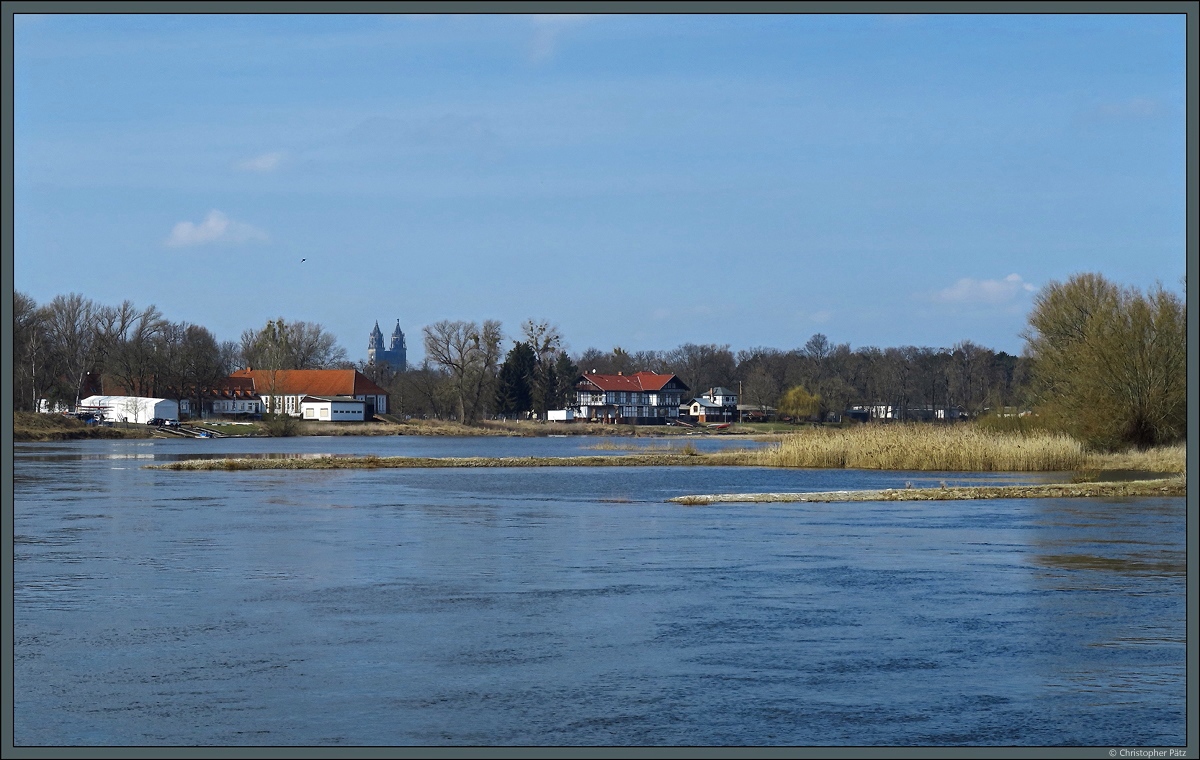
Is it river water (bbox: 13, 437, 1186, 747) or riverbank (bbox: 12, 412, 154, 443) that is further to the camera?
riverbank (bbox: 12, 412, 154, 443)

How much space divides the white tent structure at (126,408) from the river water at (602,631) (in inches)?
3467

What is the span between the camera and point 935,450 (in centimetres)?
4550

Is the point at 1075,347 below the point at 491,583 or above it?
above

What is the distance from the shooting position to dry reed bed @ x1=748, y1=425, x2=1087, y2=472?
145 ft

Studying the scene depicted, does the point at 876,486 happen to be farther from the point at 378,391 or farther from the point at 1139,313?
the point at 378,391

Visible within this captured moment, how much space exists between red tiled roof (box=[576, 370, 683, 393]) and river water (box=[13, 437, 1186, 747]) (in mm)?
140457

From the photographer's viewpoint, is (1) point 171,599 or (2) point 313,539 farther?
(2) point 313,539

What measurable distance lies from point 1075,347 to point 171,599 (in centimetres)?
4299

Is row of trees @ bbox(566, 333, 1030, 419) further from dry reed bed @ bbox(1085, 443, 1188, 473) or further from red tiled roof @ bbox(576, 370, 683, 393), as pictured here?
dry reed bed @ bbox(1085, 443, 1188, 473)

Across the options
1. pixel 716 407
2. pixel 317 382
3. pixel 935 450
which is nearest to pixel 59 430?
pixel 317 382

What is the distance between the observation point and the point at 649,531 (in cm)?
2512

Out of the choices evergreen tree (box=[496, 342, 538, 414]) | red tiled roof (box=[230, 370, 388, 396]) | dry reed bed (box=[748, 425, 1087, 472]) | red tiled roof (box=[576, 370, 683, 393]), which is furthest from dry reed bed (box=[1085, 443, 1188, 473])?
red tiled roof (box=[576, 370, 683, 393])

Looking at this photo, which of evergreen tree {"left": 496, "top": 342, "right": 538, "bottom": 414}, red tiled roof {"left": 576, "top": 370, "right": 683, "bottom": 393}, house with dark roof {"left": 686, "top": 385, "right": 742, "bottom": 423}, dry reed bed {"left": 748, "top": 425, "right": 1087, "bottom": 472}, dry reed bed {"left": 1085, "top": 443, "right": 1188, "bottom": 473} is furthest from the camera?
house with dark roof {"left": 686, "top": 385, "right": 742, "bottom": 423}

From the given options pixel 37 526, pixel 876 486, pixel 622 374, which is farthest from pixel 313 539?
pixel 622 374
